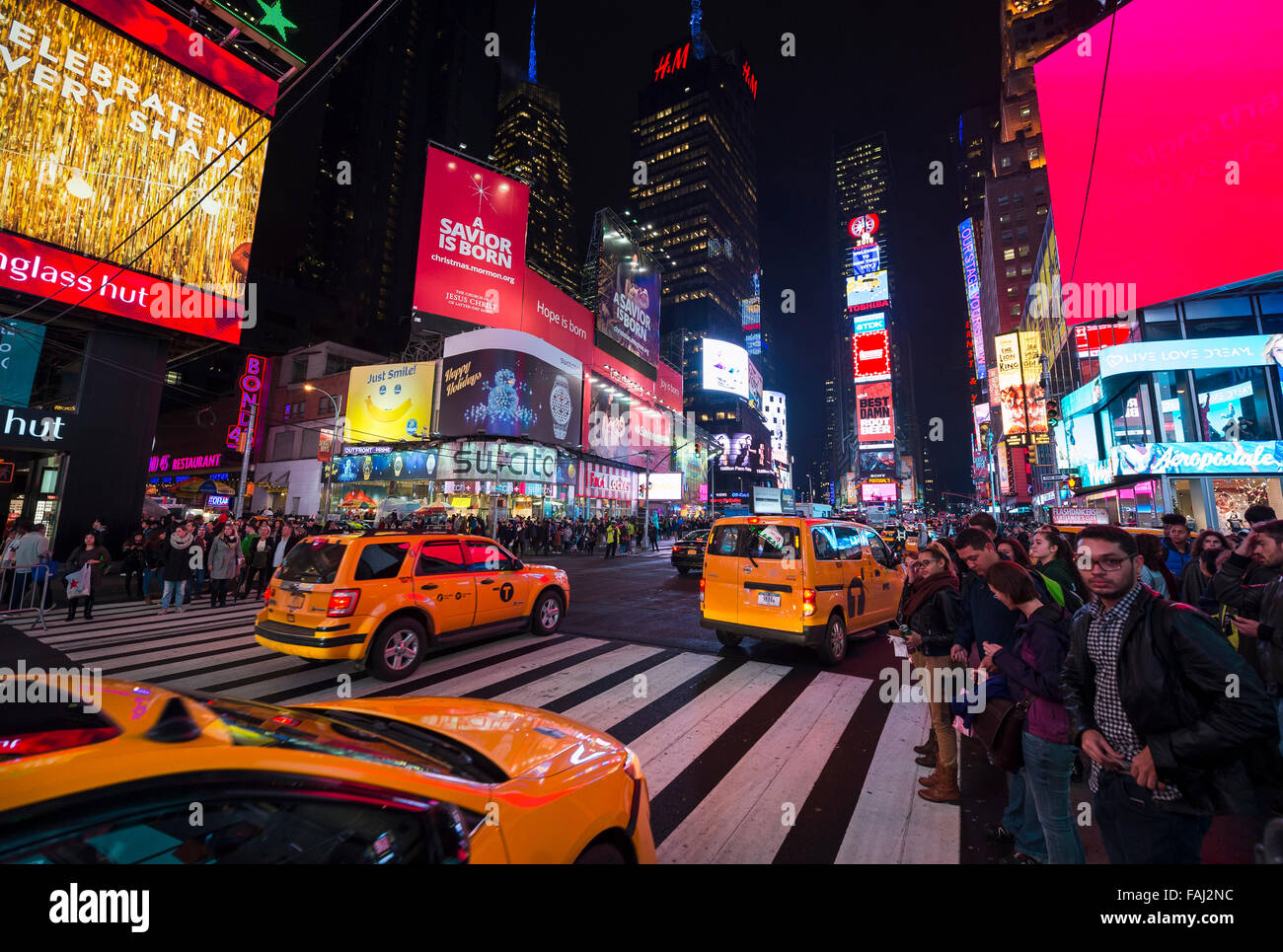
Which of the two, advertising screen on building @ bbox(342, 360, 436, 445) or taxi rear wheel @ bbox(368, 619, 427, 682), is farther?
advertising screen on building @ bbox(342, 360, 436, 445)

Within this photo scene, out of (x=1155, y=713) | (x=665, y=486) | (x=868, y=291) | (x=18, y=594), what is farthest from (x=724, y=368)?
(x=1155, y=713)

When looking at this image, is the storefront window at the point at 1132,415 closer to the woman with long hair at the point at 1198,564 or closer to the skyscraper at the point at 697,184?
the woman with long hair at the point at 1198,564

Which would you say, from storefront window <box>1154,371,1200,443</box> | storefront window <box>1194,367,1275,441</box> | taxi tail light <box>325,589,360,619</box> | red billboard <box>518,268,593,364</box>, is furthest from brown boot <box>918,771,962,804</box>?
red billboard <box>518,268,593,364</box>

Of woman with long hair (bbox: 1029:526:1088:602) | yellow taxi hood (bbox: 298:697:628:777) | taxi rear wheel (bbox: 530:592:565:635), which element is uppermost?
woman with long hair (bbox: 1029:526:1088:602)

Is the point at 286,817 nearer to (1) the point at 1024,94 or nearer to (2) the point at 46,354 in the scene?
(2) the point at 46,354

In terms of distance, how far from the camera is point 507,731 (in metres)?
2.66

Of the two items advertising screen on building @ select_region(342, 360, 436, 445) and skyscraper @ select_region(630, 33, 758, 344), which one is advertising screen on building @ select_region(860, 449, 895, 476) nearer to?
skyscraper @ select_region(630, 33, 758, 344)

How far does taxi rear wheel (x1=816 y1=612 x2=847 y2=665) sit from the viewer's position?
730 cm

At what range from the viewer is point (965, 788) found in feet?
14.0

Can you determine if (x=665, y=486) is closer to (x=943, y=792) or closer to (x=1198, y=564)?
(x=1198, y=564)

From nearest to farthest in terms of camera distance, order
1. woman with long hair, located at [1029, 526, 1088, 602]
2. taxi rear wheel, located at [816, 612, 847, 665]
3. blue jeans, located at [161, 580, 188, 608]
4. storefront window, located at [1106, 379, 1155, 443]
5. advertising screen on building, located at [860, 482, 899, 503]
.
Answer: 1. woman with long hair, located at [1029, 526, 1088, 602]
2. taxi rear wheel, located at [816, 612, 847, 665]
3. blue jeans, located at [161, 580, 188, 608]
4. storefront window, located at [1106, 379, 1155, 443]
5. advertising screen on building, located at [860, 482, 899, 503]

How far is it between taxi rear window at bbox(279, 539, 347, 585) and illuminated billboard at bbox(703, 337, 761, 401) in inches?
2715
